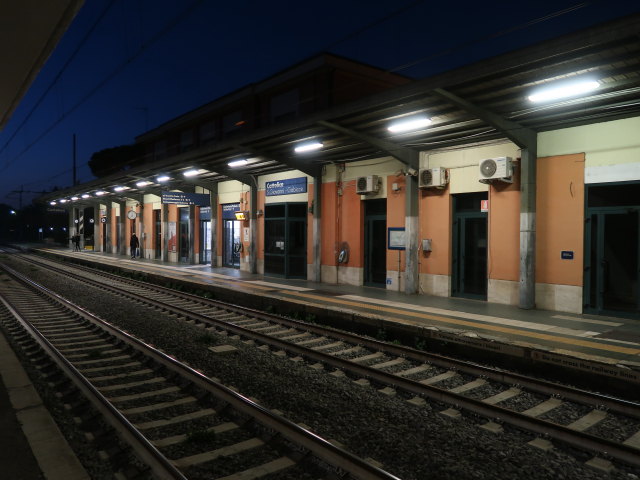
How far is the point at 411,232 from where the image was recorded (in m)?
13.0

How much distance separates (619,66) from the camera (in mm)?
7230

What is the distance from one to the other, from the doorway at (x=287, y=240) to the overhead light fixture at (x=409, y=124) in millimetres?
6762

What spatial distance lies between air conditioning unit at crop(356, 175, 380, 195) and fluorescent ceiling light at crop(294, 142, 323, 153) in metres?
1.81

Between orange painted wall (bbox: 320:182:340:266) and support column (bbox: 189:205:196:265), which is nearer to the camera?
orange painted wall (bbox: 320:182:340:266)

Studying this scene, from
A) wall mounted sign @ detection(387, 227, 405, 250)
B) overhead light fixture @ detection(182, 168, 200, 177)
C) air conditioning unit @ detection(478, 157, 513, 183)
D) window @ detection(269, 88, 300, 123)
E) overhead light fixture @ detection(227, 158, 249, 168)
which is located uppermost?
window @ detection(269, 88, 300, 123)

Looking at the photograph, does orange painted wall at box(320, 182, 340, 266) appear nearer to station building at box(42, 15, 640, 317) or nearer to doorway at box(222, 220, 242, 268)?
station building at box(42, 15, 640, 317)

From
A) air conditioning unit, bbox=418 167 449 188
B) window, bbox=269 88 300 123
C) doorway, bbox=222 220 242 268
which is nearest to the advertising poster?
doorway, bbox=222 220 242 268

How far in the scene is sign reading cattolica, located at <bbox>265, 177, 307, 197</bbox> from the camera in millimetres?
16859

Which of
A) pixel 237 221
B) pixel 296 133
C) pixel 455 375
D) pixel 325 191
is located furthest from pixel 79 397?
pixel 237 221

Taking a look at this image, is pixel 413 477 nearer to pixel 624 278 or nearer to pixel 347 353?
pixel 347 353

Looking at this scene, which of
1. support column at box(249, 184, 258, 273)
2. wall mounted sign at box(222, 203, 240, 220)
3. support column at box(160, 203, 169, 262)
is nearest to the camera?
support column at box(249, 184, 258, 273)

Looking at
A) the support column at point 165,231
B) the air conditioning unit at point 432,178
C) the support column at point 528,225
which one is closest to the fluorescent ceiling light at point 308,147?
the air conditioning unit at point 432,178

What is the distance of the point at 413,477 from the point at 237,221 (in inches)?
730

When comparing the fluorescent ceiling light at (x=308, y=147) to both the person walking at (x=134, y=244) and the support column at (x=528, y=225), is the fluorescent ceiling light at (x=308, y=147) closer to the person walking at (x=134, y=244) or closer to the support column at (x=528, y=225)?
the support column at (x=528, y=225)
